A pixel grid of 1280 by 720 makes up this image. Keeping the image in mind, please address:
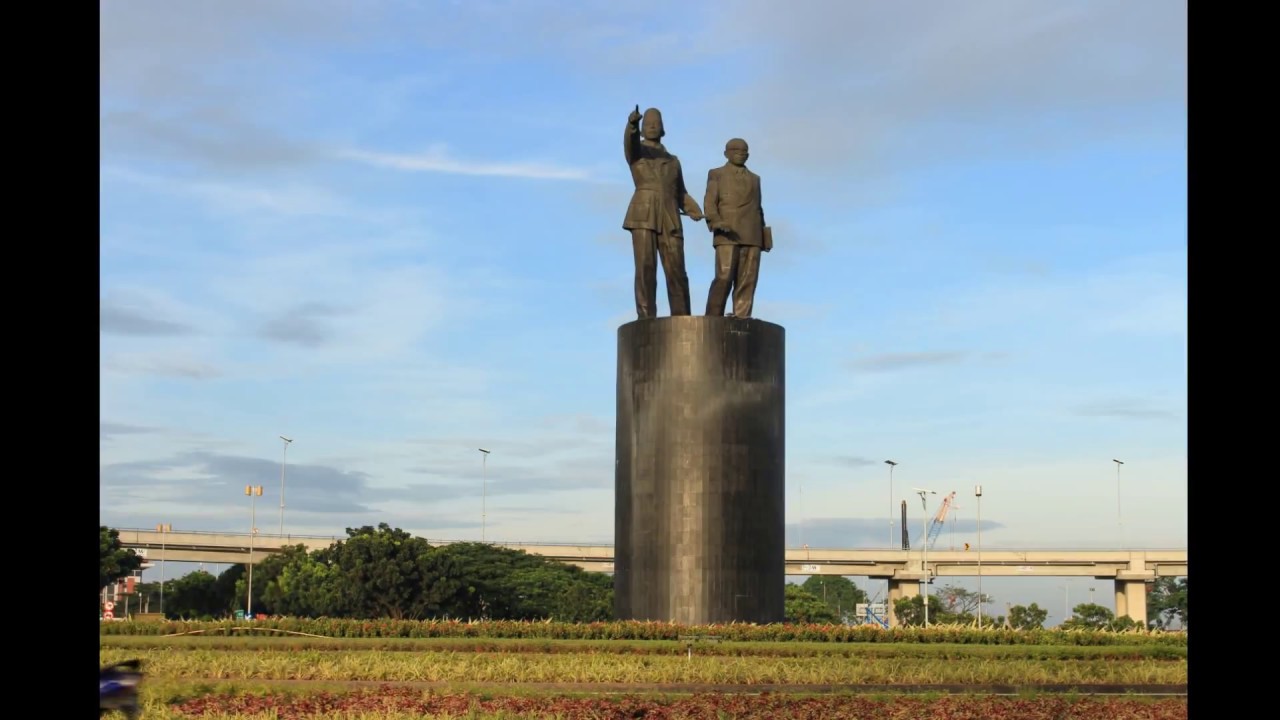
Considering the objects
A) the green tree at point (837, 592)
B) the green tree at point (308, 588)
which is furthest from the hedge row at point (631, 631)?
the green tree at point (837, 592)

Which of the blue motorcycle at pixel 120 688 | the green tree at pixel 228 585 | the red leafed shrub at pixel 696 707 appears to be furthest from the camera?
the green tree at pixel 228 585

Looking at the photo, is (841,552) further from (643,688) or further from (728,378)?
(643,688)

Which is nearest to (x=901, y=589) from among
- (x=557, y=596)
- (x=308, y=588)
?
(x=557, y=596)

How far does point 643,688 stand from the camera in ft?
52.0

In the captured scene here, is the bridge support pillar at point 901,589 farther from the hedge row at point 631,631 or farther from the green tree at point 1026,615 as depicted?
the hedge row at point 631,631

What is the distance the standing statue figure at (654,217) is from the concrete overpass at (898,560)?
52818 millimetres

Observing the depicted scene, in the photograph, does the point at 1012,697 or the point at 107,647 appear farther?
the point at 107,647

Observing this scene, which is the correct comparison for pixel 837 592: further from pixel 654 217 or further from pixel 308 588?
pixel 654 217

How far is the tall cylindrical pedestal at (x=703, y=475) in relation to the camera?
24.3 m

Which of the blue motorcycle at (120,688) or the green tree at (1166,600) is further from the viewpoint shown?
the green tree at (1166,600)

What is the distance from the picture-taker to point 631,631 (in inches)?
901
